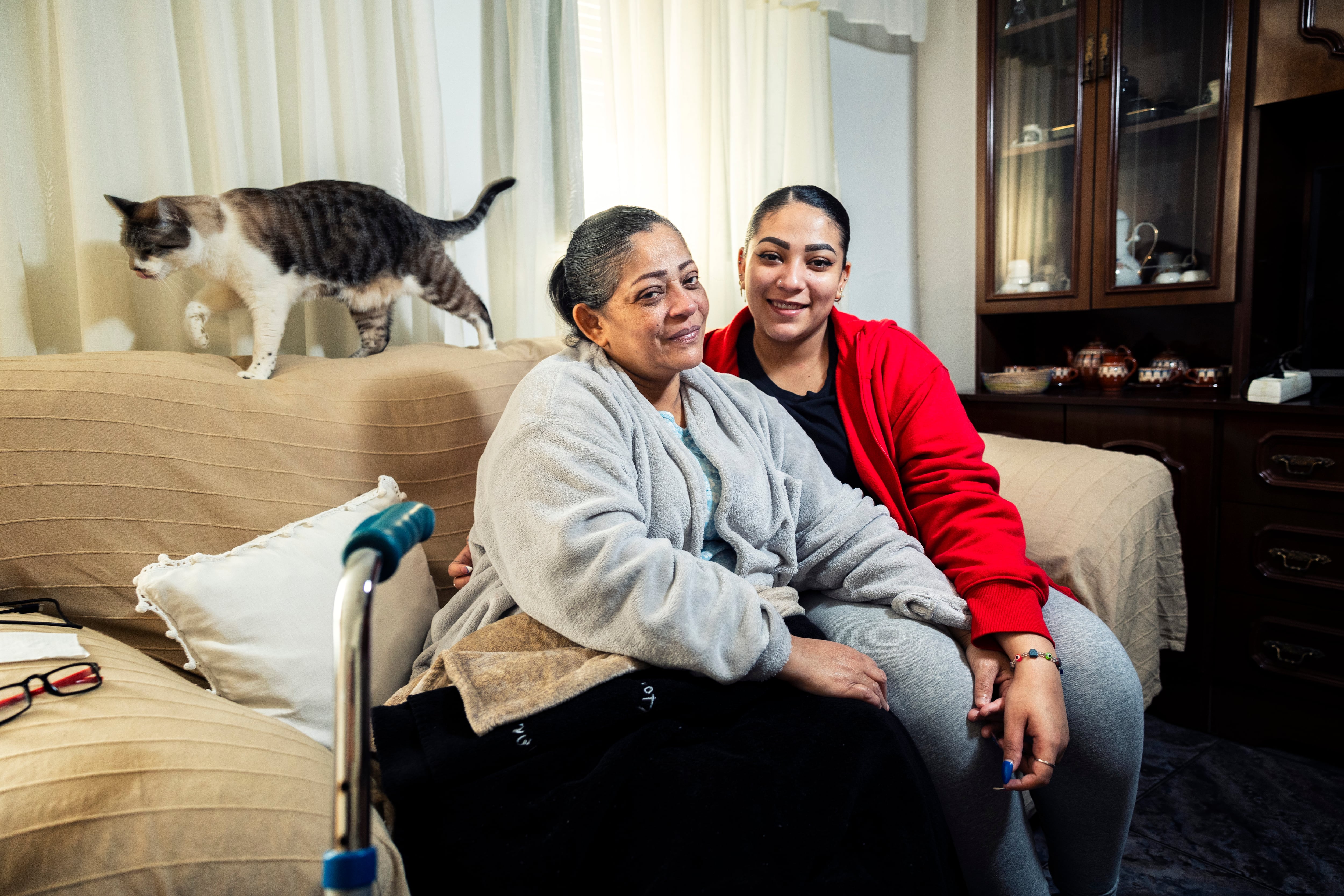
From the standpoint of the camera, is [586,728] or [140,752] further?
[586,728]

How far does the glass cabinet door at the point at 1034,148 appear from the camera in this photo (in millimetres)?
2238

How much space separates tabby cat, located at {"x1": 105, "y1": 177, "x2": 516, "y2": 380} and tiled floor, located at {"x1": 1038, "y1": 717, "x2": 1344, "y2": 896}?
165 cm

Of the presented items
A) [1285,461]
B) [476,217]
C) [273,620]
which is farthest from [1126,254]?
[273,620]

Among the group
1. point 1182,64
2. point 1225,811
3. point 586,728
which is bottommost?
point 1225,811

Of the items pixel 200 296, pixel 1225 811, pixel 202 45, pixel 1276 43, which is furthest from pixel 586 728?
pixel 1276 43

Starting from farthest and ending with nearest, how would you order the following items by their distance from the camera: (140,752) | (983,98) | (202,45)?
(983,98) < (202,45) < (140,752)

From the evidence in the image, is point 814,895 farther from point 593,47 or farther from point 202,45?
point 593,47

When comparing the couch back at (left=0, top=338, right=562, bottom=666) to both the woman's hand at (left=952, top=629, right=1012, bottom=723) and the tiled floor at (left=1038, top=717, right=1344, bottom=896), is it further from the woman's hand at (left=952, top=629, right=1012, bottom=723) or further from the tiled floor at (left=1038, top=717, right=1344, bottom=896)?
the tiled floor at (left=1038, top=717, right=1344, bottom=896)

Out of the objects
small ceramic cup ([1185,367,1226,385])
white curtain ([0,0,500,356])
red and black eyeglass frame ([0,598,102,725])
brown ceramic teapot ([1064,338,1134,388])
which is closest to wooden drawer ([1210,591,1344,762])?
small ceramic cup ([1185,367,1226,385])

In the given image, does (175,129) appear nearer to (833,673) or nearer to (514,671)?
(514,671)

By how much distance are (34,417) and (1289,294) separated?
9.07 ft

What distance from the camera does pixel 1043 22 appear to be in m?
2.27

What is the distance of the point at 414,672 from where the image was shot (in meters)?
1.12

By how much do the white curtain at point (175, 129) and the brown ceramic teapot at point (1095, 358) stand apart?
1.88 metres
